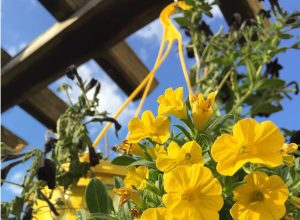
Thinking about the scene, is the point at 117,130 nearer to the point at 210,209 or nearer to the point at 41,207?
the point at 41,207

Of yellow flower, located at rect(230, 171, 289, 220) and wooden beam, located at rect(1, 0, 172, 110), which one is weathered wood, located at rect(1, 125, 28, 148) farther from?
yellow flower, located at rect(230, 171, 289, 220)

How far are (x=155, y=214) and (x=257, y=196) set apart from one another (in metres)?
0.08

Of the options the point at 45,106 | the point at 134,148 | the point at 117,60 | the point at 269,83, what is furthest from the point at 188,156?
the point at 45,106

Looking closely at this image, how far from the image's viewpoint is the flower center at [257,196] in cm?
38

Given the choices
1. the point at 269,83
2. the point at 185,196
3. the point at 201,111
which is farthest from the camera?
the point at 269,83

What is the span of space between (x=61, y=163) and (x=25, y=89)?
977 mm

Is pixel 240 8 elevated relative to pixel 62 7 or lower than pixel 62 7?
lower

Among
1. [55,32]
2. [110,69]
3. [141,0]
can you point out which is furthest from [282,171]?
[110,69]

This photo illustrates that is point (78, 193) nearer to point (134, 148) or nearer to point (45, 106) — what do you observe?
point (134, 148)

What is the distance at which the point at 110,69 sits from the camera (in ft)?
6.35

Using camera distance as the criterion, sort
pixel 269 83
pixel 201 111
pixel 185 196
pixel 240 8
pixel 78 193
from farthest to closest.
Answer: pixel 240 8 < pixel 269 83 < pixel 78 193 < pixel 201 111 < pixel 185 196

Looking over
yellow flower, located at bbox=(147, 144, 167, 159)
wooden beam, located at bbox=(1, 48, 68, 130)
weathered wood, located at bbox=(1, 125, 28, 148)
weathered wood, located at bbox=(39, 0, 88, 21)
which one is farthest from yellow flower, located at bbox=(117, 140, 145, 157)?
weathered wood, located at bbox=(1, 125, 28, 148)

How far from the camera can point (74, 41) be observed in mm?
1697

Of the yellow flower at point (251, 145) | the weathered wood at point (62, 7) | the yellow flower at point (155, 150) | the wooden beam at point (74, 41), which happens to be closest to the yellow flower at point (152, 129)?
the yellow flower at point (155, 150)
